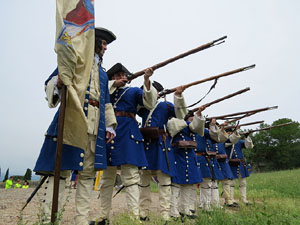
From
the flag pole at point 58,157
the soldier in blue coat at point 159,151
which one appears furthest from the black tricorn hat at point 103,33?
the soldier in blue coat at point 159,151

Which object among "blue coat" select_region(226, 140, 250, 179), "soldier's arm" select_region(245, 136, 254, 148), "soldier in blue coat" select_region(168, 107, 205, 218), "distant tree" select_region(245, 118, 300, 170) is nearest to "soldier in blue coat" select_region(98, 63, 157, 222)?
"soldier in blue coat" select_region(168, 107, 205, 218)

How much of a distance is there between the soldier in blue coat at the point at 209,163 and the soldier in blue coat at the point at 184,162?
0.71 metres

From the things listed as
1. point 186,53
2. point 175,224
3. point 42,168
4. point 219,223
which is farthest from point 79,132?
point 186,53

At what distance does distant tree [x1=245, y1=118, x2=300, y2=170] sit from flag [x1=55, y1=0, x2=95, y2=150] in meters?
52.1

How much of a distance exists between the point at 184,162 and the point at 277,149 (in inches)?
2176

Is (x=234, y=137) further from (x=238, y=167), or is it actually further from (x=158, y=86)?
(x=158, y=86)

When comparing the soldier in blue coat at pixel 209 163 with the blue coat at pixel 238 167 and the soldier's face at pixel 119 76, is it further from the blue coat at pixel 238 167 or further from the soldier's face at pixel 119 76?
the soldier's face at pixel 119 76

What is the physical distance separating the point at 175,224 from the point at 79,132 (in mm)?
1563

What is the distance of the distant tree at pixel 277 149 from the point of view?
50878 millimetres

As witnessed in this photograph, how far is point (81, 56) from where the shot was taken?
2643 millimetres

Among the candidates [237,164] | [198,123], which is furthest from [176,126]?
[237,164]

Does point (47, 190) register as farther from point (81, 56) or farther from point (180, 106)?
point (180, 106)

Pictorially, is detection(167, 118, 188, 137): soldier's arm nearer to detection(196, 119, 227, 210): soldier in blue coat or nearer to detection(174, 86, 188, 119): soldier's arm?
detection(174, 86, 188, 119): soldier's arm

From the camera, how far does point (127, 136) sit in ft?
11.9
